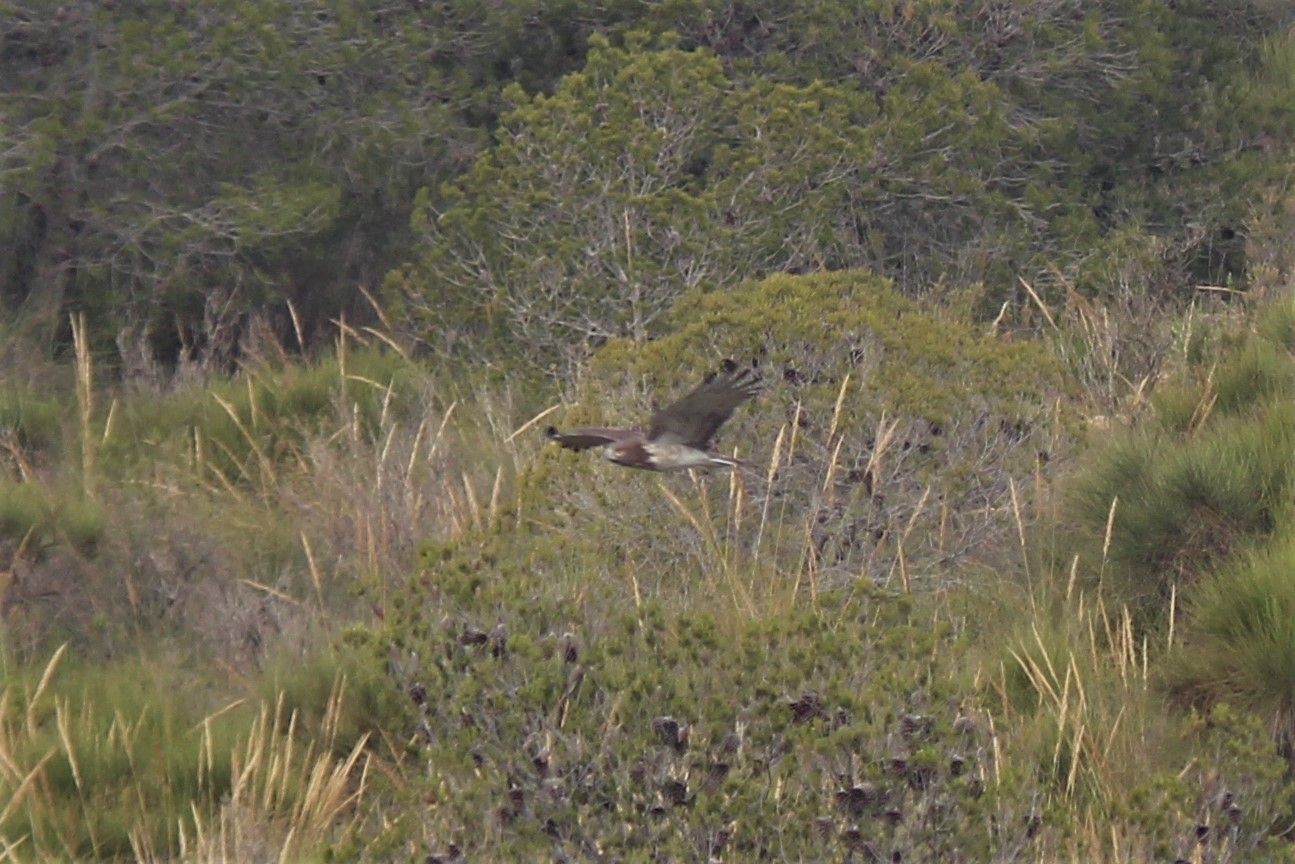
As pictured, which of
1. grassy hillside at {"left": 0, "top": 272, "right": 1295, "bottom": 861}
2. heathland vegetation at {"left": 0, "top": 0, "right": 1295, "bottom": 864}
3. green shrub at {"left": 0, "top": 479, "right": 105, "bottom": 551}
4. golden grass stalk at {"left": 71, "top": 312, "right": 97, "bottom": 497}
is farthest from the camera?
golden grass stalk at {"left": 71, "top": 312, "right": 97, "bottom": 497}

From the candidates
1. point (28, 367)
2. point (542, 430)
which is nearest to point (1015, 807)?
point (542, 430)

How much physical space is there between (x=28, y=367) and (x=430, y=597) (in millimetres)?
5558

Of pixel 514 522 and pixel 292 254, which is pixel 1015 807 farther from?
pixel 292 254

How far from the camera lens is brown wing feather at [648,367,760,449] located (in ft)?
15.7

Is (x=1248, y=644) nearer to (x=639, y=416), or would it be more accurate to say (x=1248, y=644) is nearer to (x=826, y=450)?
(x=826, y=450)

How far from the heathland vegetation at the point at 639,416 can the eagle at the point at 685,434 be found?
0.34m

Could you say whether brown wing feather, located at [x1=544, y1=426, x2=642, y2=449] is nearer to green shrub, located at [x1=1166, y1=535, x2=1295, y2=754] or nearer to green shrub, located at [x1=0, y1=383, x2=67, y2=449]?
green shrub, located at [x1=1166, y1=535, x2=1295, y2=754]

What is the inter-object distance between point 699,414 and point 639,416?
0.73 metres

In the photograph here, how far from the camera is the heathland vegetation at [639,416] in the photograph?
13.1 ft

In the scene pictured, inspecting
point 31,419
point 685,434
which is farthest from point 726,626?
point 31,419

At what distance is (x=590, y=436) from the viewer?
197 inches

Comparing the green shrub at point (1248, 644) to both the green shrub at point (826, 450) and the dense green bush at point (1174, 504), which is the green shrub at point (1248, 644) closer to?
the dense green bush at point (1174, 504)

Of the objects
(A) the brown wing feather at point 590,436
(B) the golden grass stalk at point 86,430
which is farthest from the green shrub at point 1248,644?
(B) the golden grass stalk at point 86,430

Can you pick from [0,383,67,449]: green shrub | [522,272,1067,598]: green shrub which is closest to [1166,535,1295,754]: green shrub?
[522,272,1067,598]: green shrub
